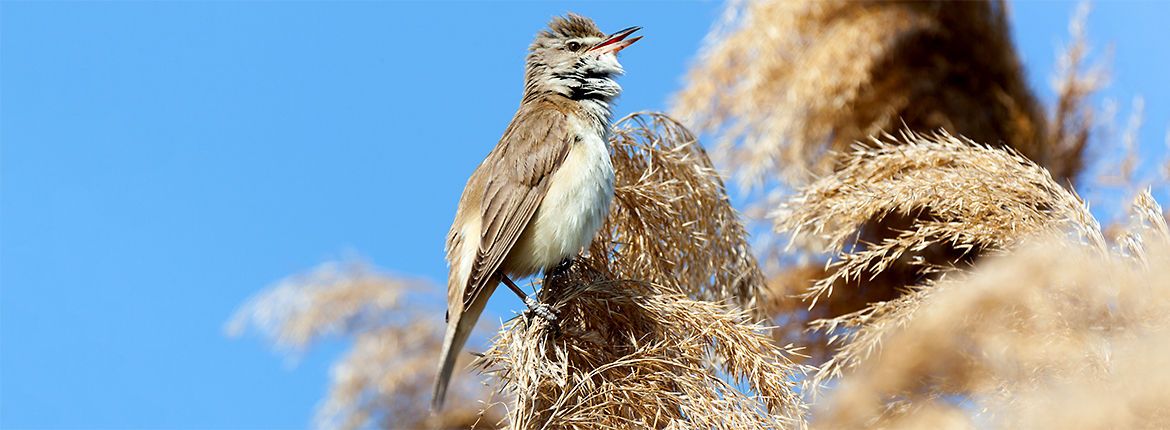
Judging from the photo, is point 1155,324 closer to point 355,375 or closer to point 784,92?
point 355,375

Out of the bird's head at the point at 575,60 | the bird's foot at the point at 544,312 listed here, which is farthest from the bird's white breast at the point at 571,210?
the bird's foot at the point at 544,312

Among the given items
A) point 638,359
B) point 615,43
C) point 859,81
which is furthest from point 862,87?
point 638,359

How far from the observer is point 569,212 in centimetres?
399

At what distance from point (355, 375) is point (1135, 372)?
157 inches

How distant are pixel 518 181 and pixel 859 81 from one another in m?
3.60

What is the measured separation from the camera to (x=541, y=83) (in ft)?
15.2

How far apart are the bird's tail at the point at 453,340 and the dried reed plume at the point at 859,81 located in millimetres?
3456

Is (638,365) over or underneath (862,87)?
underneath

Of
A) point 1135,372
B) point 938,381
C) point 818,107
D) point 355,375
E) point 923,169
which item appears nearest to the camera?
point 1135,372

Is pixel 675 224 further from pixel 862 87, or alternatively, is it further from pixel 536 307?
pixel 862 87

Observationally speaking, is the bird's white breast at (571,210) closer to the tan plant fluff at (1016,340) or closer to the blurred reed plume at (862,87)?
the tan plant fluff at (1016,340)

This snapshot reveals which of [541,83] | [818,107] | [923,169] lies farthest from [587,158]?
[818,107]

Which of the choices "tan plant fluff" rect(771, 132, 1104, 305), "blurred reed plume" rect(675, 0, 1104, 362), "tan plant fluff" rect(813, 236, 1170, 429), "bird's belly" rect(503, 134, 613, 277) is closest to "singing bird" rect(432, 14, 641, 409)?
"bird's belly" rect(503, 134, 613, 277)

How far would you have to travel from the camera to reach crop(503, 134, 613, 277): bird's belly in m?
3.97
